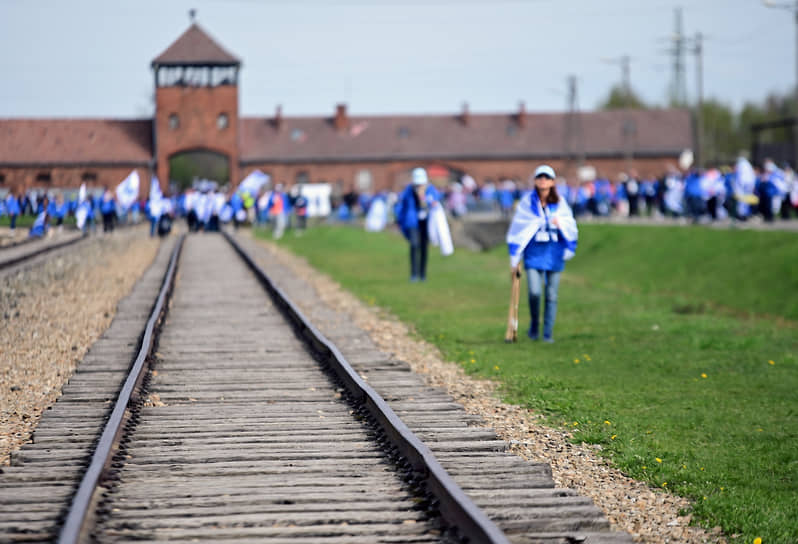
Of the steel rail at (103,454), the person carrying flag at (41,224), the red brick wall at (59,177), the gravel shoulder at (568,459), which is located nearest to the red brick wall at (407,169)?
the red brick wall at (59,177)

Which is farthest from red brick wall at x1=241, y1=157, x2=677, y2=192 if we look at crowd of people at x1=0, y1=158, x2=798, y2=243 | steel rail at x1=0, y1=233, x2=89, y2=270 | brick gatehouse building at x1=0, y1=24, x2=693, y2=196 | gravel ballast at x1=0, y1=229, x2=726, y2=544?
steel rail at x1=0, y1=233, x2=89, y2=270

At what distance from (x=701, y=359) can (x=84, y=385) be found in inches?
266

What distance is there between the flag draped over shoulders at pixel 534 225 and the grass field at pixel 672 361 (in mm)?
1233

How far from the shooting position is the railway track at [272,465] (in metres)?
5.97

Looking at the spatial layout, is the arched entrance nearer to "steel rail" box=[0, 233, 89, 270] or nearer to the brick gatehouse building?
the brick gatehouse building

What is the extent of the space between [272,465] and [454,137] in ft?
279

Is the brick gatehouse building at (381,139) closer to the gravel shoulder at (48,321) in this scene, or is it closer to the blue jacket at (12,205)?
the gravel shoulder at (48,321)

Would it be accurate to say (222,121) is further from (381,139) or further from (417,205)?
(417,205)

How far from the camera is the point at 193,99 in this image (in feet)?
250

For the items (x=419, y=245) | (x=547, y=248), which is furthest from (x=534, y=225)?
(x=419, y=245)

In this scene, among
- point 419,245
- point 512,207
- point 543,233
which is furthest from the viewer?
point 512,207

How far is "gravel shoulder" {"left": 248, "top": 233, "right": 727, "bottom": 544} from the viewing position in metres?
6.49

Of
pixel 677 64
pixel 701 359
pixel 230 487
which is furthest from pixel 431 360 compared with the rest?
pixel 677 64

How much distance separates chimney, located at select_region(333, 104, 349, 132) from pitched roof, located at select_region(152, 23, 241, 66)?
56.3 feet
